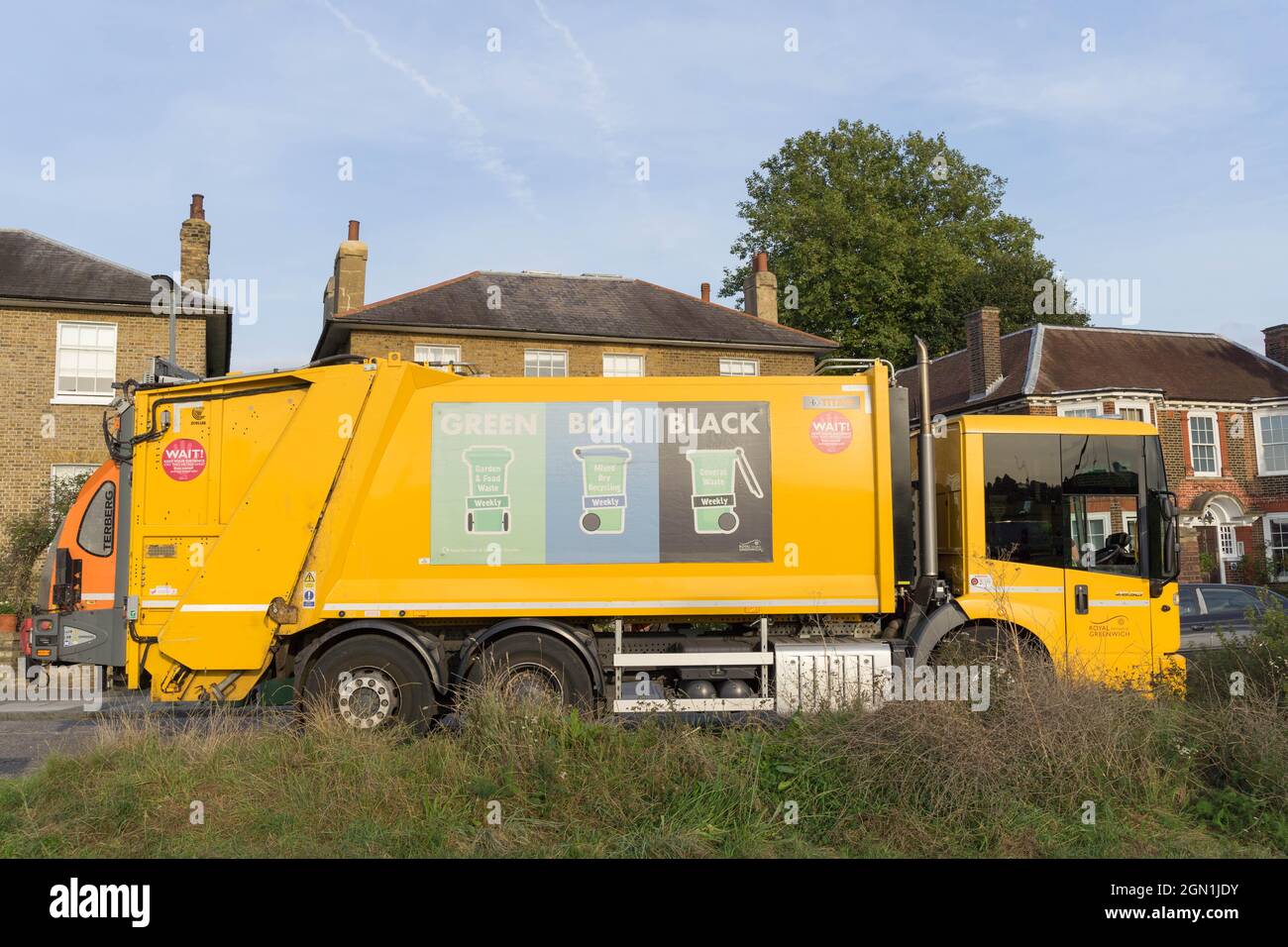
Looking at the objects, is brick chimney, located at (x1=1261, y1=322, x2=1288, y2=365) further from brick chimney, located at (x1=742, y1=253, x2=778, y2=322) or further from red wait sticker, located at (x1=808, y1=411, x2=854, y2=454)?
red wait sticker, located at (x1=808, y1=411, x2=854, y2=454)

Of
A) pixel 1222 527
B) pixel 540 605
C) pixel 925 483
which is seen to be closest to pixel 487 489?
pixel 540 605

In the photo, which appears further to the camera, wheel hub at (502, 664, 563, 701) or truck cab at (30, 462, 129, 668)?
truck cab at (30, 462, 129, 668)

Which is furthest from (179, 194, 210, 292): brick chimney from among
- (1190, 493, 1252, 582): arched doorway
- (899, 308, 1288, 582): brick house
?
(1190, 493, 1252, 582): arched doorway

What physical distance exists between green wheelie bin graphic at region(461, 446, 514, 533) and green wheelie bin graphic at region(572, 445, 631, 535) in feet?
2.10

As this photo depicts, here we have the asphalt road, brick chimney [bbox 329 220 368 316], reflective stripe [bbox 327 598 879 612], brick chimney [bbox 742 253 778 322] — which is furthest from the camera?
brick chimney [bbox 742 253 778 322]

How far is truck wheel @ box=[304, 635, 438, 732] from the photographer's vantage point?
318 inches

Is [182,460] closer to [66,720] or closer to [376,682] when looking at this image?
[376,682]

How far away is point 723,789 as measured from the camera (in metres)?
5.43

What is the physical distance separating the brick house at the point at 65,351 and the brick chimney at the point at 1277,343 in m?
34.5

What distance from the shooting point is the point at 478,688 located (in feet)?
22.6

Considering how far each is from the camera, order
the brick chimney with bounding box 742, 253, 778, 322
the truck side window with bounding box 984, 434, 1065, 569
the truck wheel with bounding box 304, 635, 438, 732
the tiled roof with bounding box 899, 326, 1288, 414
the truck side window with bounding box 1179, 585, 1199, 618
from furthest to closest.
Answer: the tiled roof with bounding box 899, 326, 1288, 414 → the brick chimney with bounding box 742, 253, 778, 322 → the truck side window with bounding box 1179, 585, 1199, 618 → the truck side window with bounding box 984, 434, 1065, 569 → the truck wheel with bounding box 304, 635, 438, 732

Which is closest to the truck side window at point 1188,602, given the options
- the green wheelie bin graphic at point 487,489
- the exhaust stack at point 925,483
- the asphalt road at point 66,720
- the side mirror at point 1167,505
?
the side mirror at point 1167,505

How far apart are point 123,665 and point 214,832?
3.61 m

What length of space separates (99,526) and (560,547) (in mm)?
4066
